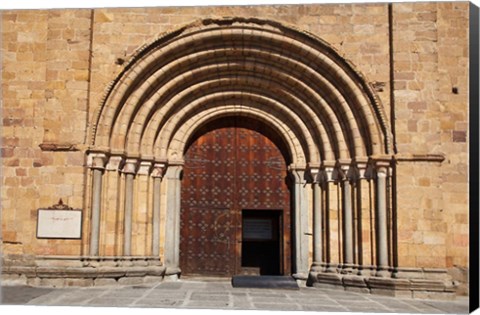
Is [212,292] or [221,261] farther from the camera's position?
[221,261]

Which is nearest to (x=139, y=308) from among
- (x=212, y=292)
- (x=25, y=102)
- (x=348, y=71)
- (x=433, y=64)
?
(x=212, y=292)

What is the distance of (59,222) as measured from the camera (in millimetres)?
8898

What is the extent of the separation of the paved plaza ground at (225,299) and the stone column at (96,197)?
76 centimetres

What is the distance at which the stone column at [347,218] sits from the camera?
935 cm

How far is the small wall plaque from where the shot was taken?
29.2 feet

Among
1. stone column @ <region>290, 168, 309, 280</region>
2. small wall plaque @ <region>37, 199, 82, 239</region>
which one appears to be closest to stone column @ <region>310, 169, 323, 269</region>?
stone column @ <region>290, 168, 309, 280</region>

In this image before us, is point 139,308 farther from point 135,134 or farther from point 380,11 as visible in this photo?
point 380,11

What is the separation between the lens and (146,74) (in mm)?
9570

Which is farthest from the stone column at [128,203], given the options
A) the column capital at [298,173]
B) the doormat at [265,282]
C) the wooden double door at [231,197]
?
the column capital at [298,173]

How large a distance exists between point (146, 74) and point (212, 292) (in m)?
3.58

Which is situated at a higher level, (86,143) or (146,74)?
(146,74)

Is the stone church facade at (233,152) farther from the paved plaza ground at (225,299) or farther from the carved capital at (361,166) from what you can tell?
the paved plaza ground at (225,299)

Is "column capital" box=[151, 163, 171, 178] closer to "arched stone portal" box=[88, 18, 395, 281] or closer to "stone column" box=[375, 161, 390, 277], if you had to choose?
"arched stone portal" box=[88, 18, 395, 281]

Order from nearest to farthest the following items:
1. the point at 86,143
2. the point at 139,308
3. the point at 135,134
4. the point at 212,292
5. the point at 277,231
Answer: the point at 139,308 < the point at 212,292 < the point at 86,143 < the point at 135,134 < the point at 277,231
